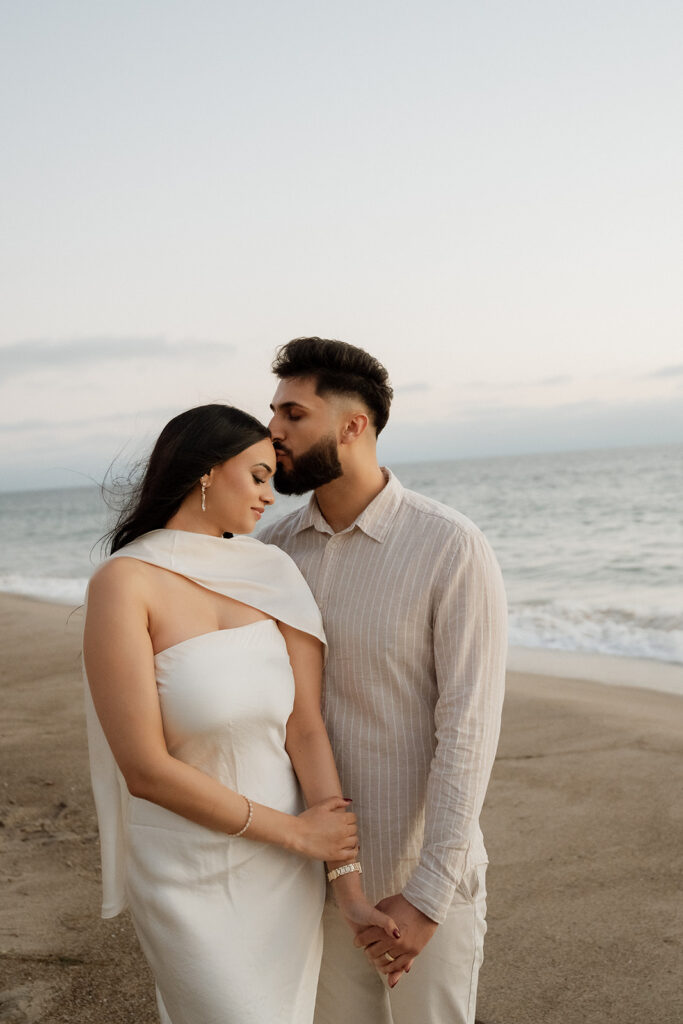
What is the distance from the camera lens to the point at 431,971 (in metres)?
2.17

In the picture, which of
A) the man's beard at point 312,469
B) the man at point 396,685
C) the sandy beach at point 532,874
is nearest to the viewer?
the man at point 396,685

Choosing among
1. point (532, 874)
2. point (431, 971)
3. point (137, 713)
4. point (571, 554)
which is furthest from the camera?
point (571, 554)

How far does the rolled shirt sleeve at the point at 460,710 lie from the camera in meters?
2.04

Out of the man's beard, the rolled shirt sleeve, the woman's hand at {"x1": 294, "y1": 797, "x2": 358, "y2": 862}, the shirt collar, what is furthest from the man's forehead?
the woman's hand at {"x1": 294, "y1": 797, "x2": 358, "y2": 862}

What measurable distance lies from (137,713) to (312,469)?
81 centimetres

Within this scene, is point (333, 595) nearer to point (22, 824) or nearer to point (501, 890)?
point (501, 890)

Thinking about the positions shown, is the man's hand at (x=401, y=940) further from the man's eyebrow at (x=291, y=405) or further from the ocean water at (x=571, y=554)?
the man's eyebrow at (x=291, y=405)

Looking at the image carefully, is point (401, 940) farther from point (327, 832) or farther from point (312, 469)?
point (312, 469)

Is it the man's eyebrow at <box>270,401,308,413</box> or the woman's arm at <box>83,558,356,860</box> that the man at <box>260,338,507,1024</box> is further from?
the woman's arm at <box>83,558,356,860</box>

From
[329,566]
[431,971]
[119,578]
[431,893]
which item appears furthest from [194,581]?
[431,971]

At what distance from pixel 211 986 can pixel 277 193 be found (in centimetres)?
882

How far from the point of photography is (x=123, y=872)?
2141 millimetres

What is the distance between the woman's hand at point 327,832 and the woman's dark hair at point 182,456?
800mm

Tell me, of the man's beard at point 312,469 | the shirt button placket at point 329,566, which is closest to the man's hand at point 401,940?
the shirt button placket at point 329,566
